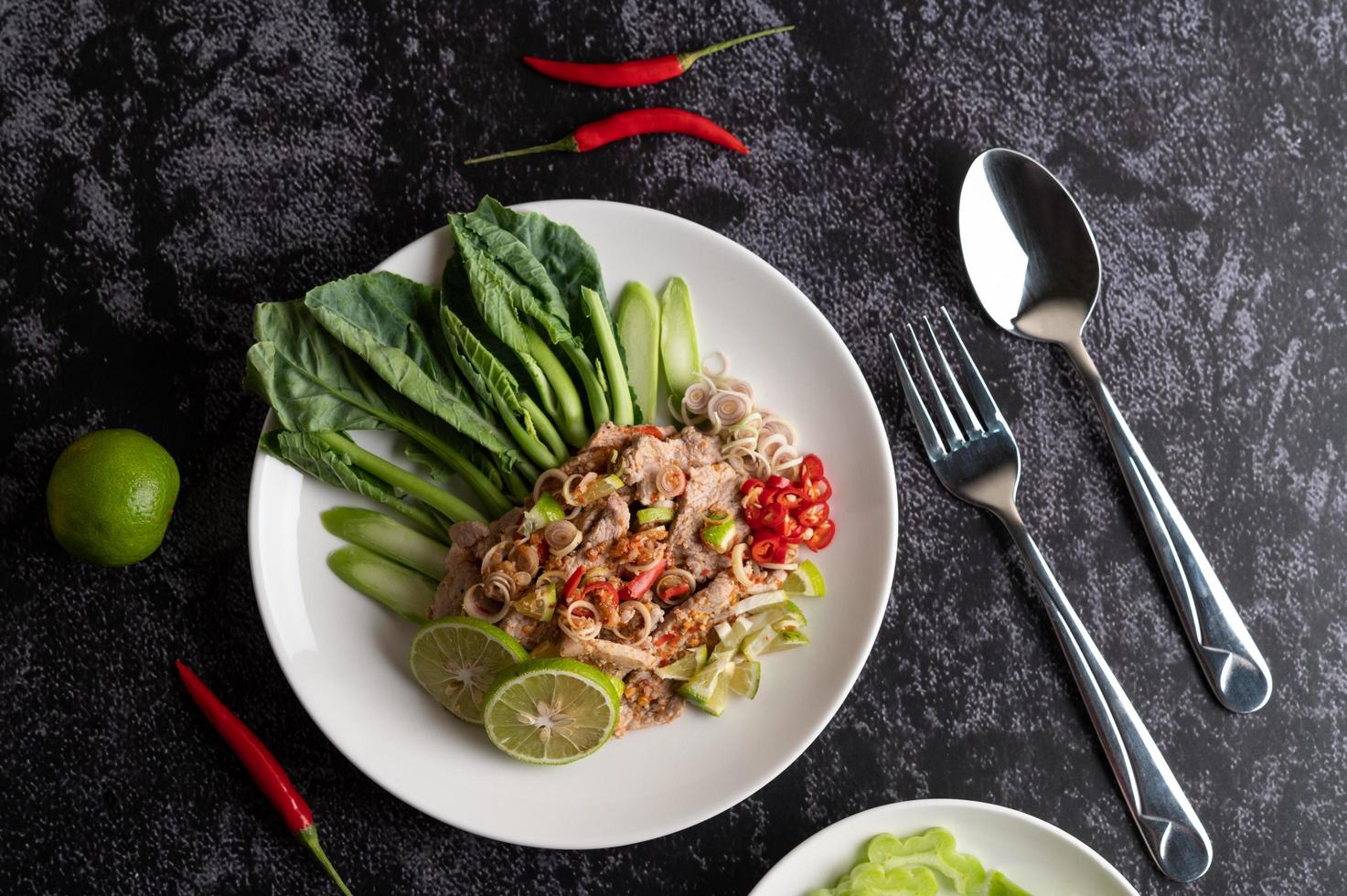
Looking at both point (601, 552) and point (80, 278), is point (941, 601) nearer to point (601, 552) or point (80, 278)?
point (601, 552)

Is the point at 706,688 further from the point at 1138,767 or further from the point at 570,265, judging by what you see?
the point at 1138,767

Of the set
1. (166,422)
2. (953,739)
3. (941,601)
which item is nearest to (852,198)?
(941,601)

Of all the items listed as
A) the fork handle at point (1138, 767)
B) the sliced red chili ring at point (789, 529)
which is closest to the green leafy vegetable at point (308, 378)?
the sliced red chili ring at point (789, 529)

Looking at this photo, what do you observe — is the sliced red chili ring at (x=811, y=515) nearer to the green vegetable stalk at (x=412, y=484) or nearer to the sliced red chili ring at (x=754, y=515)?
the sliced red chili ring at (x=754, y=515)

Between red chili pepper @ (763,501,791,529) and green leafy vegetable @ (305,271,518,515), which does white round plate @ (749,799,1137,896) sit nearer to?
red chili pepper @ (763,501,791,529)

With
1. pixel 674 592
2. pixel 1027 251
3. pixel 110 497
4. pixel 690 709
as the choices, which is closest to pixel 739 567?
pixel 674 592

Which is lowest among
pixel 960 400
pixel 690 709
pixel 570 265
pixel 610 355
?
pixel 690 709
